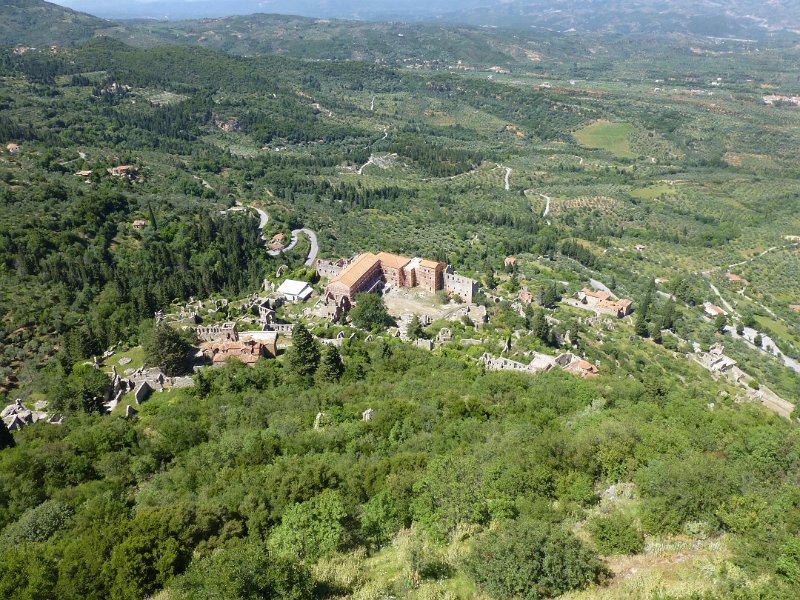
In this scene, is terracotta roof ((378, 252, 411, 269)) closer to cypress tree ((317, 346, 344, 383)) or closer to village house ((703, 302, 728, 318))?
cypress tree ((317, 346, 344, 383))

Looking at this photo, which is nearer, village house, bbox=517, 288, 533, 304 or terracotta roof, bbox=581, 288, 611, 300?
village house, bbox=517, 288, 533, 304

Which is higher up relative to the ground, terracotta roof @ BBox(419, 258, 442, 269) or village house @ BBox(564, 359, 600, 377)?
terracotta roof @ BBox(419, 258, 442, 269)

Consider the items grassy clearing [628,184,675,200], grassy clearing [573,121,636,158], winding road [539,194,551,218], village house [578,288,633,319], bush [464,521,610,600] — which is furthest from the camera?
grassy clearing [573,121,636,158]

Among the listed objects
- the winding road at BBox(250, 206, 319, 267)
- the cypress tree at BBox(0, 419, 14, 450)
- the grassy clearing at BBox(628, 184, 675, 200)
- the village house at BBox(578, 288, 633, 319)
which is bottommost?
the village house at BBox(578, 288, 633, 319)

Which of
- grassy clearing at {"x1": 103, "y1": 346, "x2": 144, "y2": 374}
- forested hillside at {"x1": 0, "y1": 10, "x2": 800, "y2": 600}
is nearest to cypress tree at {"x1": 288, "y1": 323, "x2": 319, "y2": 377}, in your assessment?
forested hillside at {"x1": 0, "y1": 10, "x2": 800, "y2": 600}

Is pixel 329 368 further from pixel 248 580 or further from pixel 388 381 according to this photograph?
pixel 248 580

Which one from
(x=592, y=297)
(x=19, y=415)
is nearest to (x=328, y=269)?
(x=19, y=415)

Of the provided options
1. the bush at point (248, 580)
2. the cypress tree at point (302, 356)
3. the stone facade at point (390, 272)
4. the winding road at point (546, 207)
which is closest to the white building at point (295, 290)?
the stone facade at point (390, 272)
